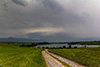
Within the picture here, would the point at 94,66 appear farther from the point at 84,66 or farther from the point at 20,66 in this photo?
the point at 20,66

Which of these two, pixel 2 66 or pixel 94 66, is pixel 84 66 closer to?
pixel 94 66

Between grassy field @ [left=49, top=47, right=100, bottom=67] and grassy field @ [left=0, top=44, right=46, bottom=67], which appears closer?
grassy field @ [left=0, top=44, right=46, bottom=67]

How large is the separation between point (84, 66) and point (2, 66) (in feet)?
62.2

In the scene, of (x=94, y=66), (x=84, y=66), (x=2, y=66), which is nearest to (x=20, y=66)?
(x=2, y=66)

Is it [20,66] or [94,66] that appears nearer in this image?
[20,66]

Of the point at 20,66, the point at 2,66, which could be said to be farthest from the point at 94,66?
the point at 2,66

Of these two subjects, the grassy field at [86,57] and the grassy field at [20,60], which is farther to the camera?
the grassy field at [86,57]

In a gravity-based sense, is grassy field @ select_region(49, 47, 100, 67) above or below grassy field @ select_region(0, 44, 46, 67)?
below

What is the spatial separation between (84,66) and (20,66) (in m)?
15.4

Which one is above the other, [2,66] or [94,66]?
[2,66]

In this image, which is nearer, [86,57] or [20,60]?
[20,60]

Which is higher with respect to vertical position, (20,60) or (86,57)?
(20,60)

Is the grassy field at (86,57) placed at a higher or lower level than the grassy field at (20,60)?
lower

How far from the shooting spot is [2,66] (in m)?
16.1
